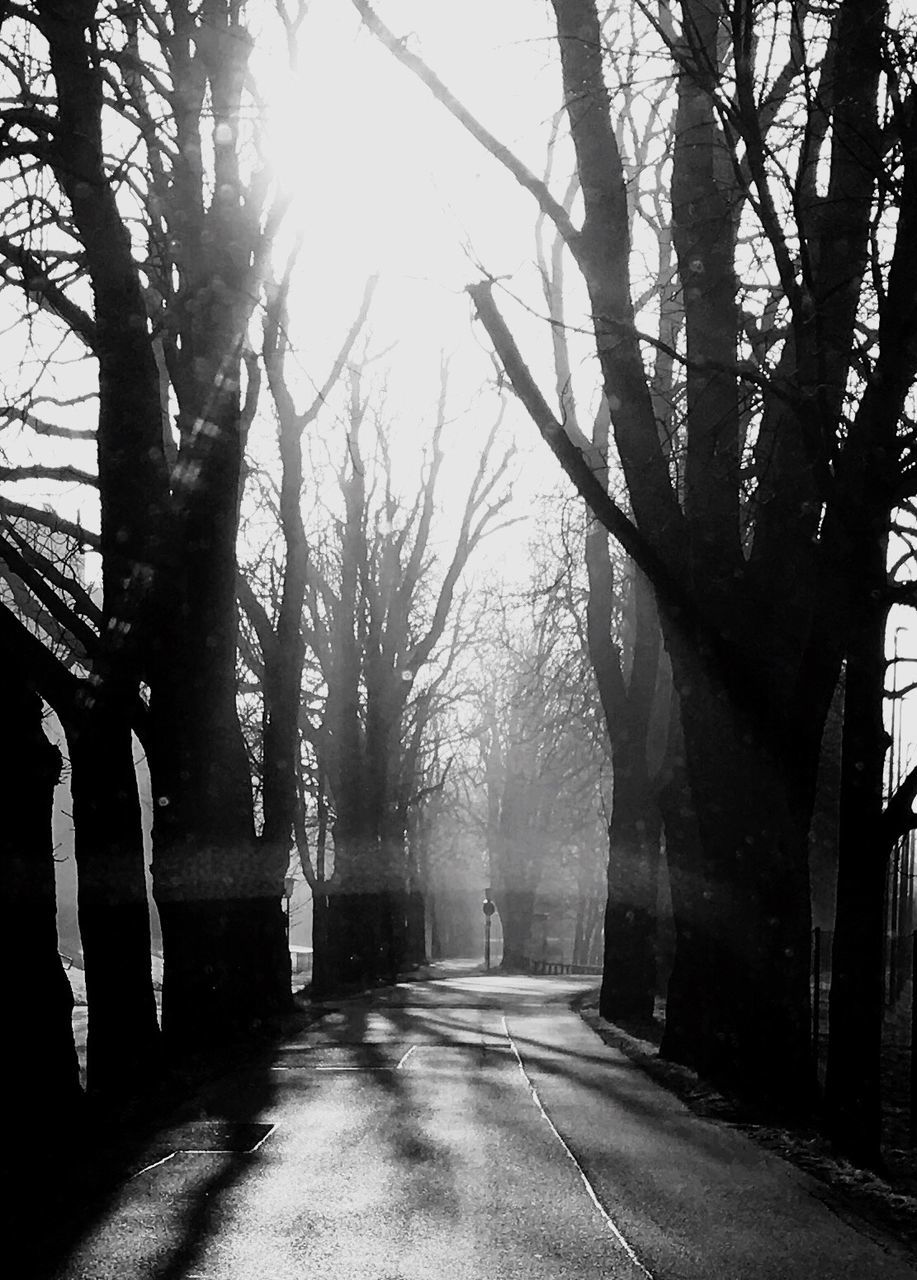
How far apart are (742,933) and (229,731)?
20.0 feet

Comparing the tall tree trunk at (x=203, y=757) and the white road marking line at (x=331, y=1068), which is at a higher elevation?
the tall tree trunk at (x=203, y=757)

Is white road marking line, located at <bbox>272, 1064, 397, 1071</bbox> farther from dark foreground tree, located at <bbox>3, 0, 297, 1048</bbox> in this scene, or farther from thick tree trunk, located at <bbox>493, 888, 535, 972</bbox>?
thick tree trunk, located at <bbox>493, 888, 535, 972</bbox>

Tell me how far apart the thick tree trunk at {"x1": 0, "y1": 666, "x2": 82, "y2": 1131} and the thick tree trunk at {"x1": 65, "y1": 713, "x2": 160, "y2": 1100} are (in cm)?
203

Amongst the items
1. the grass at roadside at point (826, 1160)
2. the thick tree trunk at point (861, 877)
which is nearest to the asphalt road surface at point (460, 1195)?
the grass at roadside at point (826, 1160)

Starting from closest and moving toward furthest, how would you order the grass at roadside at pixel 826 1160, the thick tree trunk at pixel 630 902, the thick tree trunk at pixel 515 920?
the grass at roadside at pixel 826 1160
the thick tree trunk at pixel 630 902
the thick tree trunk at pixel 515 920

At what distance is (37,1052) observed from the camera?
389 inches

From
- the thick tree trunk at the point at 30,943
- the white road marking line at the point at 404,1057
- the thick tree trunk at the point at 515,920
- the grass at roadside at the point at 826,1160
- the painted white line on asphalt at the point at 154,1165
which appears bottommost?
the thick tree trunk at the point at 515,920

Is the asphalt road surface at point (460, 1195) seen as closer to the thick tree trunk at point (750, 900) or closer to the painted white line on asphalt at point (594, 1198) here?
the painted white line on asphalt at point (594, 1198)

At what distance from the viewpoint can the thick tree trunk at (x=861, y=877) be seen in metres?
10.5

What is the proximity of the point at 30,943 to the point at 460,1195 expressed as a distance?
3602 millimetres

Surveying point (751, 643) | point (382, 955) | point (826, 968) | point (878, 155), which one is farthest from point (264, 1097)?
point (826, 968)

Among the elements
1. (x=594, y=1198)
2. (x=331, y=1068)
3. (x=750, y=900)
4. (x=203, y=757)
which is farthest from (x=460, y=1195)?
(x=203, y=757)

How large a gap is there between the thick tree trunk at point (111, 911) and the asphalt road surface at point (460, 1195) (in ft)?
3.02

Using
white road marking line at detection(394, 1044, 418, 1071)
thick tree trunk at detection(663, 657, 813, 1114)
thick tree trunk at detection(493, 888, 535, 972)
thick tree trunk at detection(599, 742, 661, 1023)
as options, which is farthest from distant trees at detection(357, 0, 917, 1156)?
thick tree trunk at detection(493, 888, 535, 972)
